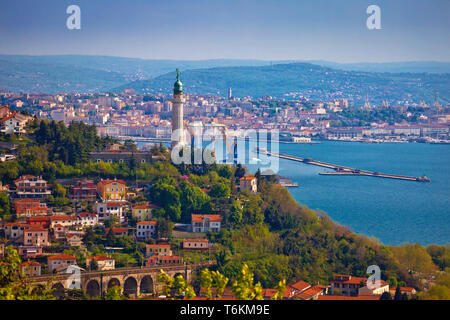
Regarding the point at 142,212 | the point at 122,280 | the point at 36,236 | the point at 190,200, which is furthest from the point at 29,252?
the point at 190,200

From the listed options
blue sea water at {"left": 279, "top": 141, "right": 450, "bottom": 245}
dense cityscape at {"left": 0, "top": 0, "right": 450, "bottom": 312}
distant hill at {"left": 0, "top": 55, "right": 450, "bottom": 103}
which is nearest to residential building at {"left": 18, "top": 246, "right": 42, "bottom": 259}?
dense cityscape at {"left": 0, "top": 0, "right": 450, "bottom": 312}

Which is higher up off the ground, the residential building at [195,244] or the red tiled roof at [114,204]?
the red tiled roof at [114,204]

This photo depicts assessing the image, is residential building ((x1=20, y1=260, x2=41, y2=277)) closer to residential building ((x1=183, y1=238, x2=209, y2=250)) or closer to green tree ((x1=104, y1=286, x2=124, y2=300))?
green tree ((x1=104, y1=286, x2=124, y2=300))

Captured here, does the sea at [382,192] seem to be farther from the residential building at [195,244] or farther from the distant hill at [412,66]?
the distant hill at [412,66]

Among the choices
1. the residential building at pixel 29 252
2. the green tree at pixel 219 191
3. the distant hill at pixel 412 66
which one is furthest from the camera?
the distant hill at pixel 412 66

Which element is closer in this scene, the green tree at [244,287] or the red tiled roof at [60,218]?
the green tree at [244,287]

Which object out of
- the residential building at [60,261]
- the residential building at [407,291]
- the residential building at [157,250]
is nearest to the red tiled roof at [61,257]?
the residential building at [60,261]

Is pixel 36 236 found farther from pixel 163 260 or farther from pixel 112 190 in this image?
pixel 112 190
